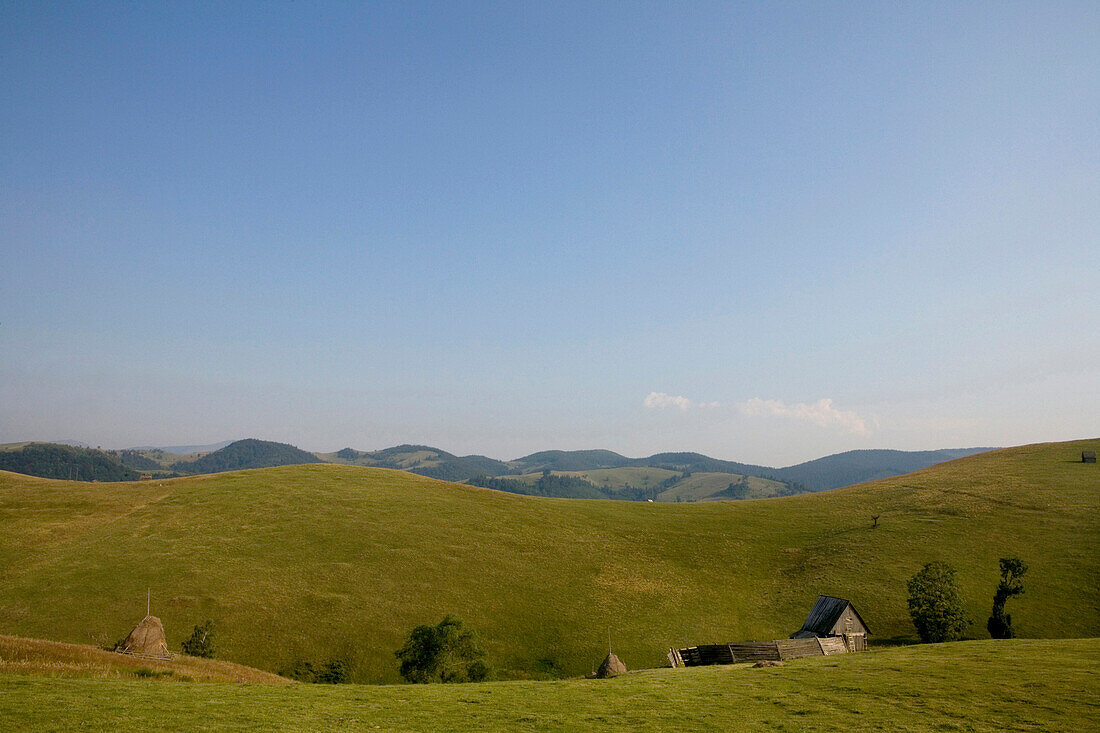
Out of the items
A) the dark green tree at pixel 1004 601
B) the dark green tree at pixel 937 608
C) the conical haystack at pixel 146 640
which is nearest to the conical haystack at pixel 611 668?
the conical haystack at pixel 146 640

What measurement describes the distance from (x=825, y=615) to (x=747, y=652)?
19.5m

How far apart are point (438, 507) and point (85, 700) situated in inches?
3325

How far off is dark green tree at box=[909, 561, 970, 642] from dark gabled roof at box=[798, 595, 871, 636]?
215 inches

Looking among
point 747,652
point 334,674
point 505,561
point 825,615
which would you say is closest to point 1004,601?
point 825,615

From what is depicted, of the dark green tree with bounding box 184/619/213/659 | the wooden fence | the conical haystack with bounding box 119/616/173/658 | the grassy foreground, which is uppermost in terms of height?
the grassy foreground

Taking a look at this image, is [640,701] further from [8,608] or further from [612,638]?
[8,608]

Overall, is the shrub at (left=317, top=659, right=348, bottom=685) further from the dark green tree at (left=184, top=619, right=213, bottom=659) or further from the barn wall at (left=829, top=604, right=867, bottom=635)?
the barn wall at (left=829, top=604, right=867, bottom=635)

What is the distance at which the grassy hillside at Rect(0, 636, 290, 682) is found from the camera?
26.5 meters

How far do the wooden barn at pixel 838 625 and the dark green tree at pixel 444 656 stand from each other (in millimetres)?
33828

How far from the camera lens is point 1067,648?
3888cm

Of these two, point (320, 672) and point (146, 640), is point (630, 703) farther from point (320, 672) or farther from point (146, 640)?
point (320, 672)

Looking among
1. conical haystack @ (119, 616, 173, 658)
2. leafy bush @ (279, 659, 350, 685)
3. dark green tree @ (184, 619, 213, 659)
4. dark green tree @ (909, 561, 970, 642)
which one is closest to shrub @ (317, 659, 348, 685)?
leafy bush @ (279, 659, 350, 685)

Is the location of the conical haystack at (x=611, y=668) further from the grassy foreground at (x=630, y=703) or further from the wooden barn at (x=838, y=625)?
the wooden barn at (x=838, y=625)

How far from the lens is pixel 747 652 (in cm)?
4503
